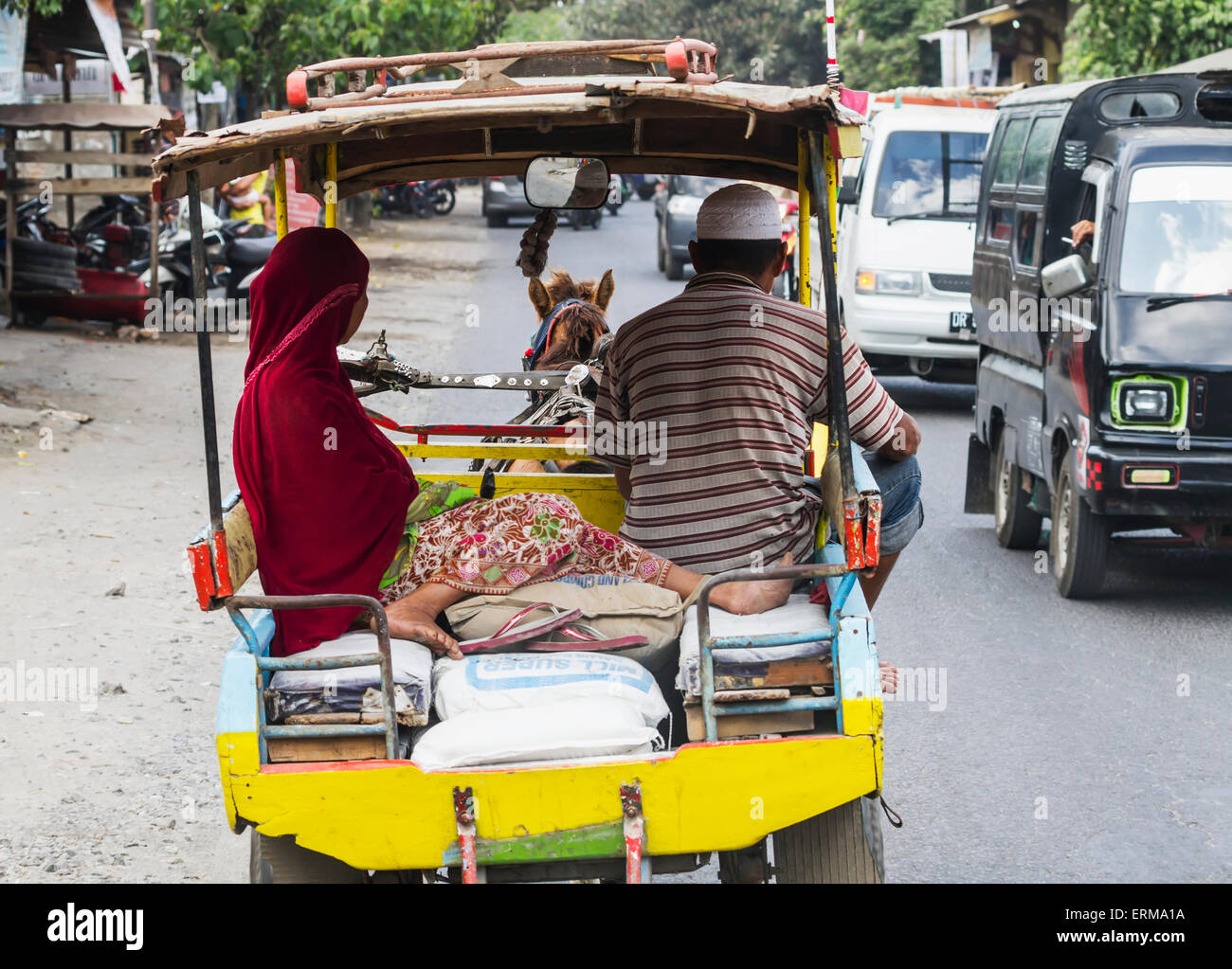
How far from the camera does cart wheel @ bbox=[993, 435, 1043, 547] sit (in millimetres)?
8555

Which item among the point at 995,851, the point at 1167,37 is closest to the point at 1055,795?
the point at 995,851

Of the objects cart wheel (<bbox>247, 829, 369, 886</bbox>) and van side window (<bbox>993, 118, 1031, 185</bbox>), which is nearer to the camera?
cart wheel (<bbox>247, 829, 369, 886</bbox>)

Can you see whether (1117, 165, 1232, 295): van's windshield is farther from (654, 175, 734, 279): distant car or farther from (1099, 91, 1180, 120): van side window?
(654, 175, 734, 279): distant car

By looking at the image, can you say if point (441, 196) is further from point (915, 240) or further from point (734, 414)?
point (734, 414)

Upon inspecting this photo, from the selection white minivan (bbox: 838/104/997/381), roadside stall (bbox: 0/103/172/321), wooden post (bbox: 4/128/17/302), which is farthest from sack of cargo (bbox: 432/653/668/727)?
wooden post (bbox: 4/128/17/302)

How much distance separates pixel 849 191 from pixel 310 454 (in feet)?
34.9

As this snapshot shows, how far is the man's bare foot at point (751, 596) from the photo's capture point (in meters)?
3.67

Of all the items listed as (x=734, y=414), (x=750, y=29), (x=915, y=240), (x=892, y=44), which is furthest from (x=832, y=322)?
(x=750, y=29)

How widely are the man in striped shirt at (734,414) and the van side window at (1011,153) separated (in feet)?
16.4

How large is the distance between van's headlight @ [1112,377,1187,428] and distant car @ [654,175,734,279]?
1650 cm

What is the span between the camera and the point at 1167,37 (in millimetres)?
19562

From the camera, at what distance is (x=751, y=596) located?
369 centimetres

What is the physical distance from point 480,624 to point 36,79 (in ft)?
76.6

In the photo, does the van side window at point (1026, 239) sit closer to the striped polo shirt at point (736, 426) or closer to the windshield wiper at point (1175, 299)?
the windshield wiper at point (1175, 299)
